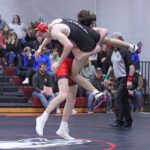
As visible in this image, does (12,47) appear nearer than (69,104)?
No

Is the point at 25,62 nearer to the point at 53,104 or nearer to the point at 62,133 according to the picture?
the point at 62,133

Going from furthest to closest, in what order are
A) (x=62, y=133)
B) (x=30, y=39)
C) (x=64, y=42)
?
(x=30, y=39)
(x=62, y=133)
(x=64, y=42)

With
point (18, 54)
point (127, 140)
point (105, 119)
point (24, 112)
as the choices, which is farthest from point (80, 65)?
point (18, 54)

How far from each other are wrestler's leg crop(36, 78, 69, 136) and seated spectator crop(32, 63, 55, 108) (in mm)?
8376

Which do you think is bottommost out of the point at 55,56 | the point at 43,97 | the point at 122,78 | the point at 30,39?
the point at 43,97

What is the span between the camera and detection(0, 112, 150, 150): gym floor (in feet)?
34.2

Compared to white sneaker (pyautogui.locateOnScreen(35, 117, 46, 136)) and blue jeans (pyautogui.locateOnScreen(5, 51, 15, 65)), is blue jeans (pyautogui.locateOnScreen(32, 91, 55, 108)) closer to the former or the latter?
blue jeans (pyautogui.locateOnScreen(5, 51, 15, 65))

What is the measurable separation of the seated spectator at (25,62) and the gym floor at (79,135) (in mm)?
3235

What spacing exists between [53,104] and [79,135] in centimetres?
172

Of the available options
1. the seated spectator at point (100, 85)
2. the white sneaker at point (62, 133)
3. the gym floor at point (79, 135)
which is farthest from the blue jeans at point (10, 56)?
the white sneaker at point (62, 133)

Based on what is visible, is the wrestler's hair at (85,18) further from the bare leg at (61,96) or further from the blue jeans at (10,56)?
the blue jeans at (10,56)

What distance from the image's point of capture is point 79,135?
12.4 meters

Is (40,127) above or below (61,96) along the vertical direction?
below

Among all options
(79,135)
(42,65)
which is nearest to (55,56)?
(42,65)
